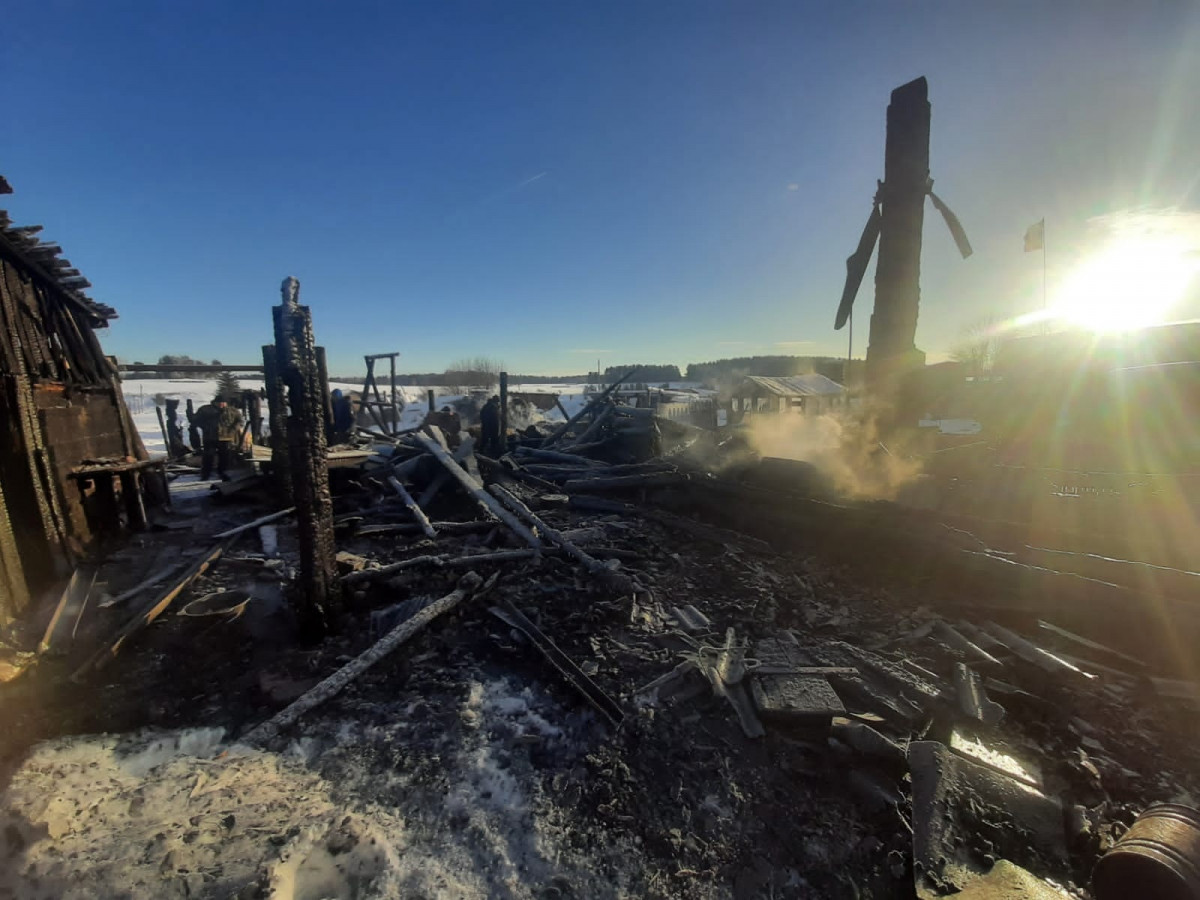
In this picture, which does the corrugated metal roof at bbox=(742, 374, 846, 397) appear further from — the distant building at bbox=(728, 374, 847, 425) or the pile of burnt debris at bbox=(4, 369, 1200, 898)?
the pile of burnt debris at bbox=(4, 369, 1200, 898)

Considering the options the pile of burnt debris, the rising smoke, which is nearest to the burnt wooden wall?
the pile of burnt debris

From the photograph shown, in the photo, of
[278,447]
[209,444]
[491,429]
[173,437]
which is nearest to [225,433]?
[209,444]

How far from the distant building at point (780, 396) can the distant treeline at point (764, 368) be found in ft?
37.1

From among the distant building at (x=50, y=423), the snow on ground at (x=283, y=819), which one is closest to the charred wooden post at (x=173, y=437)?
the distant building at (x=50, y=423)

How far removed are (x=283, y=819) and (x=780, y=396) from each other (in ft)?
116

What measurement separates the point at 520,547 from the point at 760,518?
366 cm

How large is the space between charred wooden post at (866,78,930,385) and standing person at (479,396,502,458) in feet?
33.7

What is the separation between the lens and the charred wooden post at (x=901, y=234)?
4.55 m

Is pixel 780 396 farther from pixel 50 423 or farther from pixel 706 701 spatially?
pixel 50 423

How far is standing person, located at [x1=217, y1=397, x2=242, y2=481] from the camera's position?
11797 mm

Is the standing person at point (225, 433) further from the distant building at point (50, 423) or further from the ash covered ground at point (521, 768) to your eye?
the ash covered ground at point (521, 768)

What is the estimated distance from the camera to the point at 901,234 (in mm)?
4730

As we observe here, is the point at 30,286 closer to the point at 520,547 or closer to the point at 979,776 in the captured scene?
the point at 520,547

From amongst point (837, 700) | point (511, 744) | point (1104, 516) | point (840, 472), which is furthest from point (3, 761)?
point (1104, 516)
